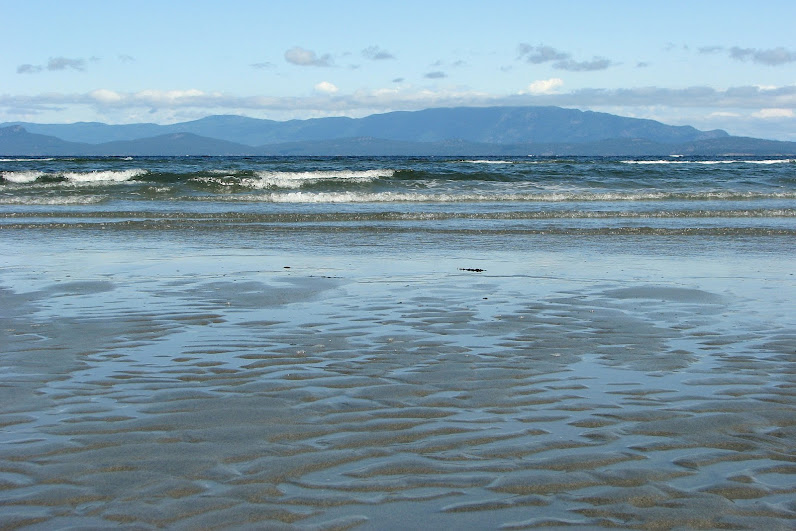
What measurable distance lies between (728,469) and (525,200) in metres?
21.6

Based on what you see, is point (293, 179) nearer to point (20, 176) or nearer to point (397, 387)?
point (20, 176)

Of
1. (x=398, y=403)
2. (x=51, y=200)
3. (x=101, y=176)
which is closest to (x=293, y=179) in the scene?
(x=101, y=176)

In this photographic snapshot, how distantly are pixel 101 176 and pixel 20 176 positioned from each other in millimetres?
3590

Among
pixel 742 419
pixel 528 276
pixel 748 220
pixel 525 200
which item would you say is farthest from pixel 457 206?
pixel 742 419

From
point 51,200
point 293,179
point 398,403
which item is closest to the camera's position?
point 398,403

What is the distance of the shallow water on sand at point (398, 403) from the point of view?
3283 millimetres

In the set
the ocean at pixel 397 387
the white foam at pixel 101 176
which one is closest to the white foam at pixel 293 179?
the white foam at pixel 101 176

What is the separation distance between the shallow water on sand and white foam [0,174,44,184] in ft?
87.6

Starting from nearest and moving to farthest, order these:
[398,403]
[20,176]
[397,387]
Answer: [398,403] → [397,387] → [20,176]

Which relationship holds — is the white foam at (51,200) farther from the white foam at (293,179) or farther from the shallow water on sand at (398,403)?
the shallow water on sand at (398,403)

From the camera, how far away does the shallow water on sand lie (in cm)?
328

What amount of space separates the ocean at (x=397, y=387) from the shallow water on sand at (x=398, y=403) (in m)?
0.02

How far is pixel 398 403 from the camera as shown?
4609 millimetres

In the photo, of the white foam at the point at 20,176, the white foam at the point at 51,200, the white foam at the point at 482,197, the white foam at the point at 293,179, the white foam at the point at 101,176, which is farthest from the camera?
the white foam at the point at 20,176
